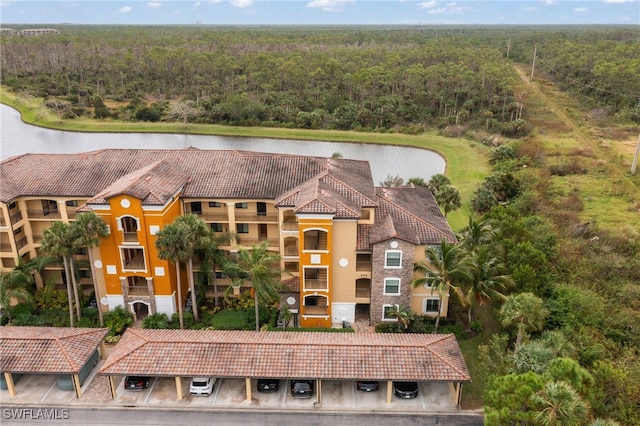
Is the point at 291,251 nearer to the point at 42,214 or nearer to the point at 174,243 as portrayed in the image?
the point at 174,243

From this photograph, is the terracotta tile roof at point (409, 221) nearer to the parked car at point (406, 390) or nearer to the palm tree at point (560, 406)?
the parked car at point (406, 390)

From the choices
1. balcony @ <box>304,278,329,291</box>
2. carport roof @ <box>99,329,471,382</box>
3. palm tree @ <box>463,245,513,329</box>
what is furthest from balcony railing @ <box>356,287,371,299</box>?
palm tree @ <box>463,245,513,329</box>

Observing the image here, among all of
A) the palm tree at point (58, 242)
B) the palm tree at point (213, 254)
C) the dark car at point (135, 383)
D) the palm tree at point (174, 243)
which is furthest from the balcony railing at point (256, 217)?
the dark car at point (135, 383)

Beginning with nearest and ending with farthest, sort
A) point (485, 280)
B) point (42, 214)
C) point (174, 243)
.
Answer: point (174, 243) < point (485, 280) < point (42, 214)

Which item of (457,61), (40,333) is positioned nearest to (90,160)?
(40,333)

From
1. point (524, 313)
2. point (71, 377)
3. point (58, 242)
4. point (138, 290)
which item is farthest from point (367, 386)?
point (58, 242)

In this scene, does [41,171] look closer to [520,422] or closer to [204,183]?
[204,183]
